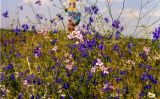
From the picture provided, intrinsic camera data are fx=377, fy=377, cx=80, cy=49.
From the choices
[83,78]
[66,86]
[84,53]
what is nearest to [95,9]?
[84,53]

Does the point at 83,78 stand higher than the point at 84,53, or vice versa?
the point at 84,53

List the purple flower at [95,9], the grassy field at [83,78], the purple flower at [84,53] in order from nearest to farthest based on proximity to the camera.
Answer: the grassy field at [83,78], the purple flower at [84,53], the purple flower at [95,9]

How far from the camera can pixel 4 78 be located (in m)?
4.65

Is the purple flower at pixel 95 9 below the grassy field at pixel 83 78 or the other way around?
the other way around

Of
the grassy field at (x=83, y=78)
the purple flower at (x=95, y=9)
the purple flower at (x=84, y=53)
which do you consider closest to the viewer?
the grassy field at (x=83, y=78)

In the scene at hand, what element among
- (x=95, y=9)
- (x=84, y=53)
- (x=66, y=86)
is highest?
(x=95, y=9)

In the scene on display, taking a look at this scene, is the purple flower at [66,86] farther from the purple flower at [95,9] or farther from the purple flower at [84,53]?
the purple flower at [95,9]

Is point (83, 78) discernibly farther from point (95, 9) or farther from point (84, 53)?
point (95, 9)

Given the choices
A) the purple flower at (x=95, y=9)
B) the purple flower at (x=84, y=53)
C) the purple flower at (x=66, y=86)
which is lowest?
the purple flower at (x=66, y=86)

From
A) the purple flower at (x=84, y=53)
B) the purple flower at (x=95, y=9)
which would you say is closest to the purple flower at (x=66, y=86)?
the purple flower at (x=84, y=53)

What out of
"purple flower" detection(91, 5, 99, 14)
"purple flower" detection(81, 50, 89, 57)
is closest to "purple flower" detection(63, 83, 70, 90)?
"purple flower" detection(81, 50, 89, 57)

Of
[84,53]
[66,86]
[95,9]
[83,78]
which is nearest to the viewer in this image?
[66,86]

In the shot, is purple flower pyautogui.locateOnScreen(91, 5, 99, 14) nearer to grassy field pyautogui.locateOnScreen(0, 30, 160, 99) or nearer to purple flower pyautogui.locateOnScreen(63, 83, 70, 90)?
grassy field pyautogui.locateOnScreen(0, 30, 160, 99)

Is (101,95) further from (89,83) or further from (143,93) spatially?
(143,93)
